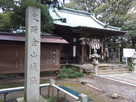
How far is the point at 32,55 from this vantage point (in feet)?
9.62

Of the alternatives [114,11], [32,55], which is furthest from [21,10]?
[114,11]

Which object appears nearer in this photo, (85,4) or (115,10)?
(115,10)

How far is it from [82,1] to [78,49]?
1391 centimetres

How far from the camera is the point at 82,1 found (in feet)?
71.0

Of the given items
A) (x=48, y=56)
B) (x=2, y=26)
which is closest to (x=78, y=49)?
(x=48, y=56)

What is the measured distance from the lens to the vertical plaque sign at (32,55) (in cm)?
287

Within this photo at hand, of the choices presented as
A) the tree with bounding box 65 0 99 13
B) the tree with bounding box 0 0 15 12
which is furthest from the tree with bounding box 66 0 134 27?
the tree with bounding box 0 0 15 12

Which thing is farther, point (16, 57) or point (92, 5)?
point (92, 5)

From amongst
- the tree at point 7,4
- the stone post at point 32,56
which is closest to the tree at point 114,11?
the tree at point 7,4

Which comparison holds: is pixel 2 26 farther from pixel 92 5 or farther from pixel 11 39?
pixel 92 5

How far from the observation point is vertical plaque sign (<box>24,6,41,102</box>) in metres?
2.87

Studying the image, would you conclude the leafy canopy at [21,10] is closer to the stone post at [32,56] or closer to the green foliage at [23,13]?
the green foliage at [23,13]

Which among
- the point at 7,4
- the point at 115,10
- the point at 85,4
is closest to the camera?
the point at 7,4

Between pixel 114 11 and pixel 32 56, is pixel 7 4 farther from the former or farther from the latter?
pixel 114 11
